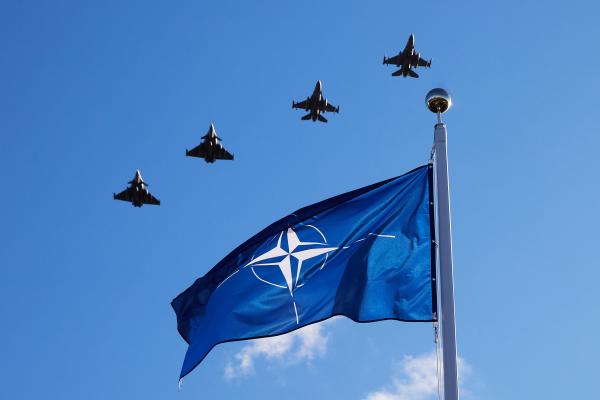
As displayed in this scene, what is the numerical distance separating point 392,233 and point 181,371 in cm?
327

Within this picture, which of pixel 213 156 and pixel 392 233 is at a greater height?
pixel 213 156

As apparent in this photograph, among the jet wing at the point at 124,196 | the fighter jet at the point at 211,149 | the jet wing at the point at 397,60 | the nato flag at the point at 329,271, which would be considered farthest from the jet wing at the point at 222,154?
the nato flag at the point at 329,271

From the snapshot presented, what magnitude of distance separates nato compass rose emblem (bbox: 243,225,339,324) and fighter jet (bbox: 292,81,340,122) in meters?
51.6

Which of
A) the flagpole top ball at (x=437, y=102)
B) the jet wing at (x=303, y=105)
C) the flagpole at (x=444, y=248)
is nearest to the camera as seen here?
the flagpole at (x=444, y=248)

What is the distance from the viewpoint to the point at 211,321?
12.4 m

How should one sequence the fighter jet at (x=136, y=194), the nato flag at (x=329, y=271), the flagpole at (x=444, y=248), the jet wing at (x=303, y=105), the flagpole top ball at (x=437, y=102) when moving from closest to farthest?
the flagpole at (x=444, y=248), the nato flag at (x=329, y=271), the flagpole top ball at (x=437, y=102), the fighter jet at (x=136, y=194), the jet wing at (x=303, y=105)

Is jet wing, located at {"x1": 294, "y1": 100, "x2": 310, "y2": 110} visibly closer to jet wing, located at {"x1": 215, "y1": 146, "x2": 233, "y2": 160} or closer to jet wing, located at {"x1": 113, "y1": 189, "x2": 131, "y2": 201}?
jet wing, located at {"x1": 215, "y1": 146, "x2": 233, "y2": 160}

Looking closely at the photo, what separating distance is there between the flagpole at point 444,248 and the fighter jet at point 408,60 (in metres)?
55.8

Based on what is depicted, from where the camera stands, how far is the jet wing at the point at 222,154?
57.6 m

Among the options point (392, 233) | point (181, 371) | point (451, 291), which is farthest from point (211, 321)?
point (451, 291)

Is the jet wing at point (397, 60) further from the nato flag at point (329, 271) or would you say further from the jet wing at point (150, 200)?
the nato flag at point (329, 271)

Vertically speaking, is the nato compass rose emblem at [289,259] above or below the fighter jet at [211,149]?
below

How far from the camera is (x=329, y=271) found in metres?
12.2

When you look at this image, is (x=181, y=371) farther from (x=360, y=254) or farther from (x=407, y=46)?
(x=407, y=46)
